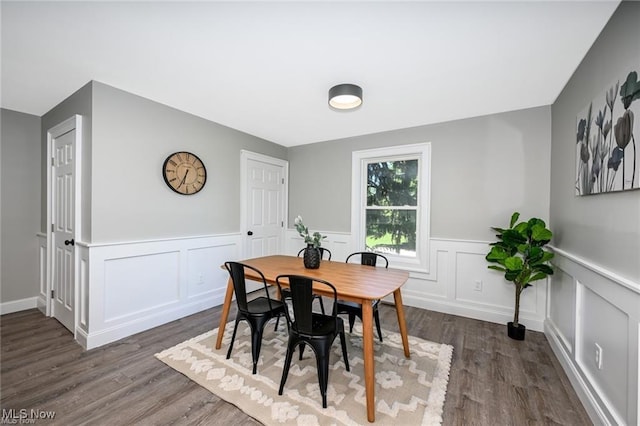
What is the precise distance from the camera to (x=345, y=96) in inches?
89.0

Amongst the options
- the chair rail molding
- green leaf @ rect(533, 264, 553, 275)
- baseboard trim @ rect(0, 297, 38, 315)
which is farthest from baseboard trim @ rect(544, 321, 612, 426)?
baseboard trim @ rect(0, 297, 38, 315)

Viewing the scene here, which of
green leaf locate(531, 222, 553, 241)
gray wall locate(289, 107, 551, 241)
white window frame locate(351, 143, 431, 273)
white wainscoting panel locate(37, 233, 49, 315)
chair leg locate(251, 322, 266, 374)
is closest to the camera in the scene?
chair leg locate(251, 322, 266, 374)

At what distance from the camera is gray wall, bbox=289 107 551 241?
280 cm

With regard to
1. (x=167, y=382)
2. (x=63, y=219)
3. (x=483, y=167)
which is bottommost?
(x=167, y=382)

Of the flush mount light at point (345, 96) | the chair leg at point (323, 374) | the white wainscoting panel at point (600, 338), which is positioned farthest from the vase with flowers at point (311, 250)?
the white wainscoting panel at point (600, 338)

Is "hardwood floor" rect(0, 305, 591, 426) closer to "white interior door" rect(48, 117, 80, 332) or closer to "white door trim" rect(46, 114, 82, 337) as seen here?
"white interior door" rect(48, 117, 80, 332)

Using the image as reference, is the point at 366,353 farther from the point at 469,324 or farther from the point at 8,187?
the point at 8,187

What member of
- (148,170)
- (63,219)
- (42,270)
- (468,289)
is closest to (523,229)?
(468,289)

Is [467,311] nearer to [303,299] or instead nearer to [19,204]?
[303,299]

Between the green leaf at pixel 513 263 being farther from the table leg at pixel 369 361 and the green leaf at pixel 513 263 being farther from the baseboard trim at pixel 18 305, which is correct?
the baseboard trim at pixel 18 305

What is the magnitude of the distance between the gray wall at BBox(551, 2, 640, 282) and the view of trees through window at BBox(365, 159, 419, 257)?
1487 millimetres

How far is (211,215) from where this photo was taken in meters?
3.40

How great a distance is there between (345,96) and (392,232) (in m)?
2.17

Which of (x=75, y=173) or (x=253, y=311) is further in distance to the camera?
(x=75, y=173)
